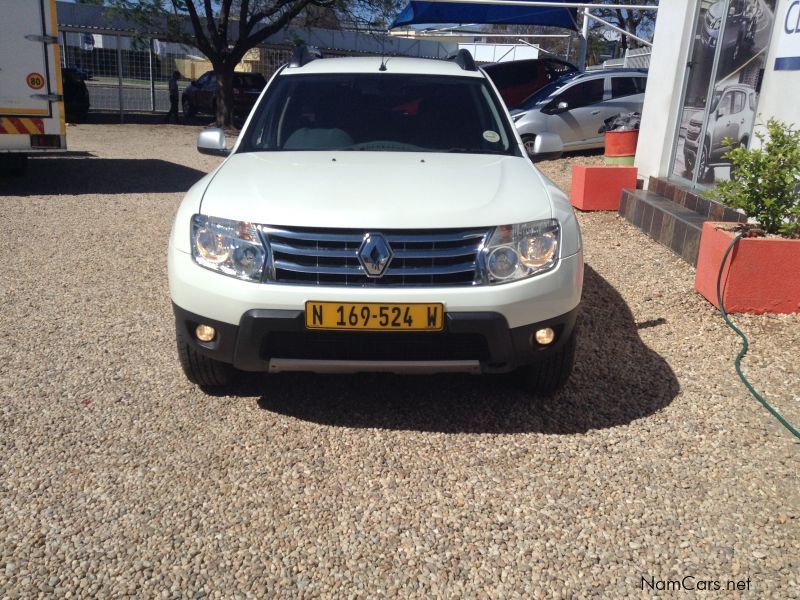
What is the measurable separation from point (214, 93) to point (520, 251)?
2322 cm

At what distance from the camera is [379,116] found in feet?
15.0

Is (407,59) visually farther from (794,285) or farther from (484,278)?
(794,285)

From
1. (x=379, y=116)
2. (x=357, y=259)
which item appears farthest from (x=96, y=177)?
(x=357, y=259)

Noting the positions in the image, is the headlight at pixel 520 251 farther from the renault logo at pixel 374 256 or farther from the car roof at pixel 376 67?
the car roof at pixel 376 67

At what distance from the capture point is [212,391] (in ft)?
13.0

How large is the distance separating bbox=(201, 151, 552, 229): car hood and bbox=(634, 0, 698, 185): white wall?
16.8ft

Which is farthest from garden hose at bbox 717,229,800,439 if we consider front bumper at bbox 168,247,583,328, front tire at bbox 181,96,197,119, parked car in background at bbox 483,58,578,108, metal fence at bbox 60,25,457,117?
front tire at bbox 181,96,197,119

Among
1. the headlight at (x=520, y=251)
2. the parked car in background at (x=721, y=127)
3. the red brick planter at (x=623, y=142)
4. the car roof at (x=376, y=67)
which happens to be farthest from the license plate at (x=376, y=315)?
the red brick planter at (x=623, y=142)

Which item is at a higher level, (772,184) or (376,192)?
(376,192)

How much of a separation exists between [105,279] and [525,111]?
9616 millimetres

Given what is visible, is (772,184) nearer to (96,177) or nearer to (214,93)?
(96,177)

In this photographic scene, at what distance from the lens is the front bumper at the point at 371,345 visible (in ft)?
10.5

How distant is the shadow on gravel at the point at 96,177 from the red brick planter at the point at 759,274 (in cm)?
812

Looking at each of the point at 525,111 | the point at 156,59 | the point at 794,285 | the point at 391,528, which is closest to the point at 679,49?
the point at 794,285
